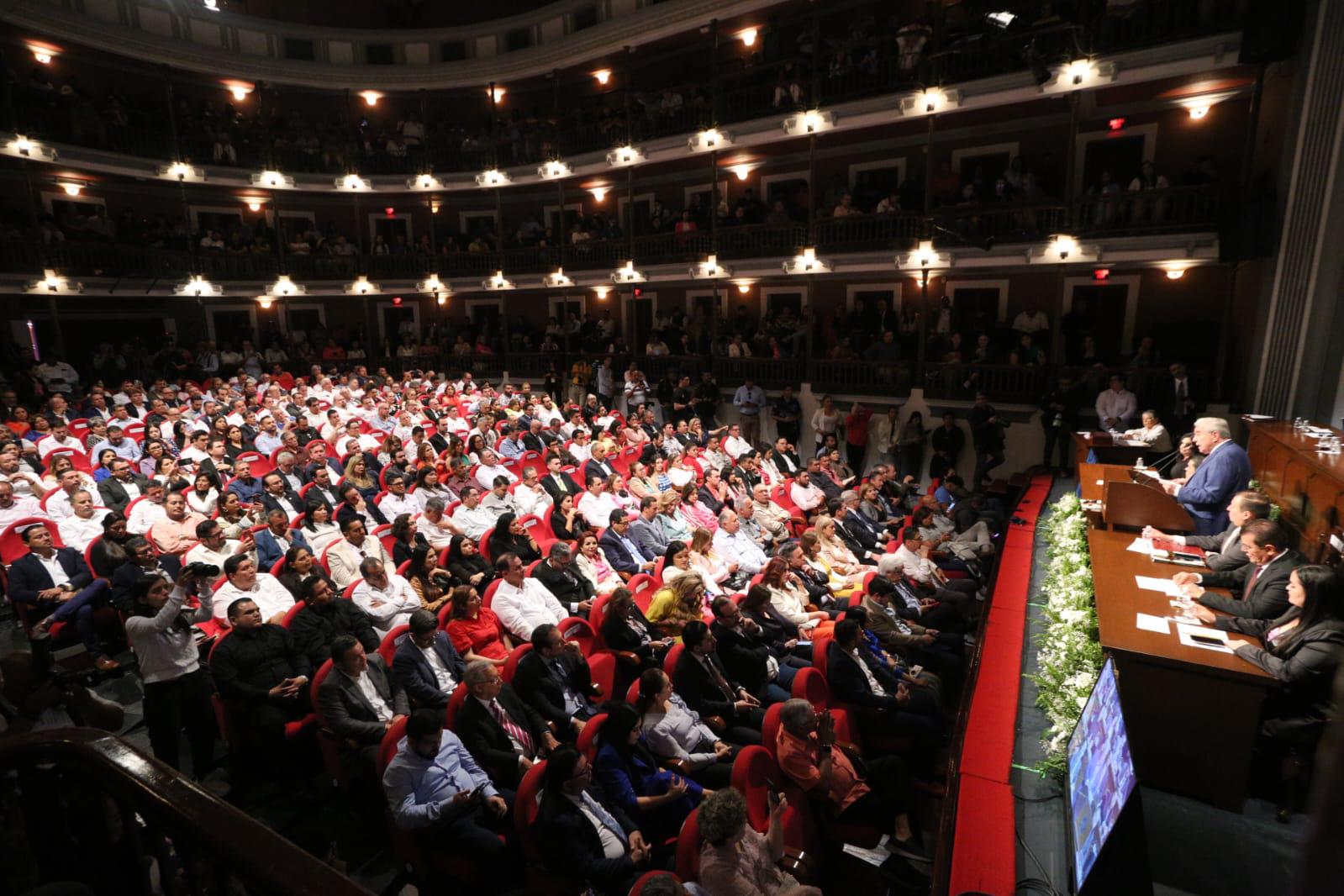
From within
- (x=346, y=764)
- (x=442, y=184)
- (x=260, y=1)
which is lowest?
(x=346, y=764)

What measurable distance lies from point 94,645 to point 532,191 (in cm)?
1765

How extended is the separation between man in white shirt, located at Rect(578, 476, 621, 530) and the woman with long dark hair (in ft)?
14.2

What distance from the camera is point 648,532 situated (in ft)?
25.0

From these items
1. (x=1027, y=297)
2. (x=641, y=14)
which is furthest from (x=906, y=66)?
(x=641, y=14)

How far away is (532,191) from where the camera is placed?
20.9m

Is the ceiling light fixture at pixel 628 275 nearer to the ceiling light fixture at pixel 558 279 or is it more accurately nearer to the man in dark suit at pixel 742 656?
the ceiling light fixture at pixel 558 279

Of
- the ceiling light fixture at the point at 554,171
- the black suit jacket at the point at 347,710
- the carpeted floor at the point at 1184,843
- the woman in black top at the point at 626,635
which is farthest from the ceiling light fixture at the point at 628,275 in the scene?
the carpeted floor at the point at 1184,843

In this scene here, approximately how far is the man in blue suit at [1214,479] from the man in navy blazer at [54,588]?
866cm

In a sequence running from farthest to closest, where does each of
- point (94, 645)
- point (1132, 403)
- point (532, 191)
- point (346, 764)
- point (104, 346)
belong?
point (532, 191)
point (104, 346)
point (1132, 403)
point (94, 645)
point (346, 764)

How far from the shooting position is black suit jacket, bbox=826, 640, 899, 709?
473cm

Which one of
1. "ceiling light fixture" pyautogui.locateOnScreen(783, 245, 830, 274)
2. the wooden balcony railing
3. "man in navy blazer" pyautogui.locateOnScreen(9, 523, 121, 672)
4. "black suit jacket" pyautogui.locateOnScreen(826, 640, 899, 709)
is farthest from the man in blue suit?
"ceiling light fixture" pyautogui.locateOnScreen(783, 245, 830, 274)

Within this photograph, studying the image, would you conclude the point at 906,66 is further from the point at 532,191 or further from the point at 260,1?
the point at 260,1

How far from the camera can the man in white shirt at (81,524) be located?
6.53 m

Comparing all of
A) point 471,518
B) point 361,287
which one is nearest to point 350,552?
point 471,518
